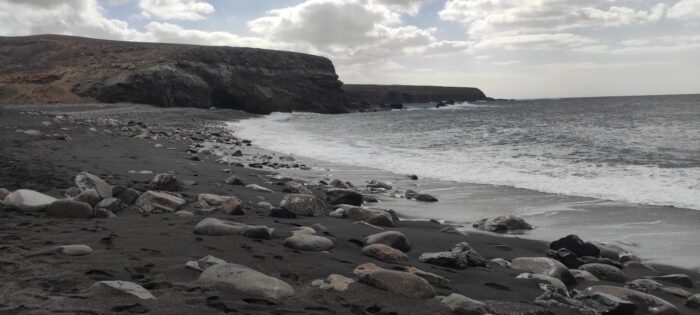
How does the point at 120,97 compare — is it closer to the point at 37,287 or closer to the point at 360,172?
the point at 360,172

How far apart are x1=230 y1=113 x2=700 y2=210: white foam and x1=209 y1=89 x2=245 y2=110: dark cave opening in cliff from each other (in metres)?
45.9

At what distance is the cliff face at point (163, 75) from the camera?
43.7 meters

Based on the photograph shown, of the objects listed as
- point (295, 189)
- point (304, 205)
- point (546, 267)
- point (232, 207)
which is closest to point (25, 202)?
point (232, 207)

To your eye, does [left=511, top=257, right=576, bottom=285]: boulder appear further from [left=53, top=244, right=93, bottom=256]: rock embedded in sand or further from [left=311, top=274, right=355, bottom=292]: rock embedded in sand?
[left=53, top=244, right=93, bottom=256]: rock embedded in sand

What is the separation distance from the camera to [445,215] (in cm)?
682

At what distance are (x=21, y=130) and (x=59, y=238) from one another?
10816mm

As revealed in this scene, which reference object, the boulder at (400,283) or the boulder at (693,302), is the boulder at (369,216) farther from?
the boulder at (693,302)

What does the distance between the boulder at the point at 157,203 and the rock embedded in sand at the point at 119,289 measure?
7.68ft

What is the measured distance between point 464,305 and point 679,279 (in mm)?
2477

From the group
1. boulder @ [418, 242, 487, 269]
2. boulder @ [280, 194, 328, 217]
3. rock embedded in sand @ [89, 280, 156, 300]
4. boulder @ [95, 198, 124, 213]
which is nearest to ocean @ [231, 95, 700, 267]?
boulder @ [280, 194, 328, 217]

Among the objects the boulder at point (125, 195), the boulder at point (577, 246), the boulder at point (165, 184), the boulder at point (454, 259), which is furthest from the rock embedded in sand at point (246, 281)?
the boulder at point (165, 184)

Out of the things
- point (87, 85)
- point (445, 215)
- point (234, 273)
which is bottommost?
point (445, 215)

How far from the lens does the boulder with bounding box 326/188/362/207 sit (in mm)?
6722

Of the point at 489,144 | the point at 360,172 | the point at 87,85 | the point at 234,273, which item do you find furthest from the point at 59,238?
the point at 87,85
